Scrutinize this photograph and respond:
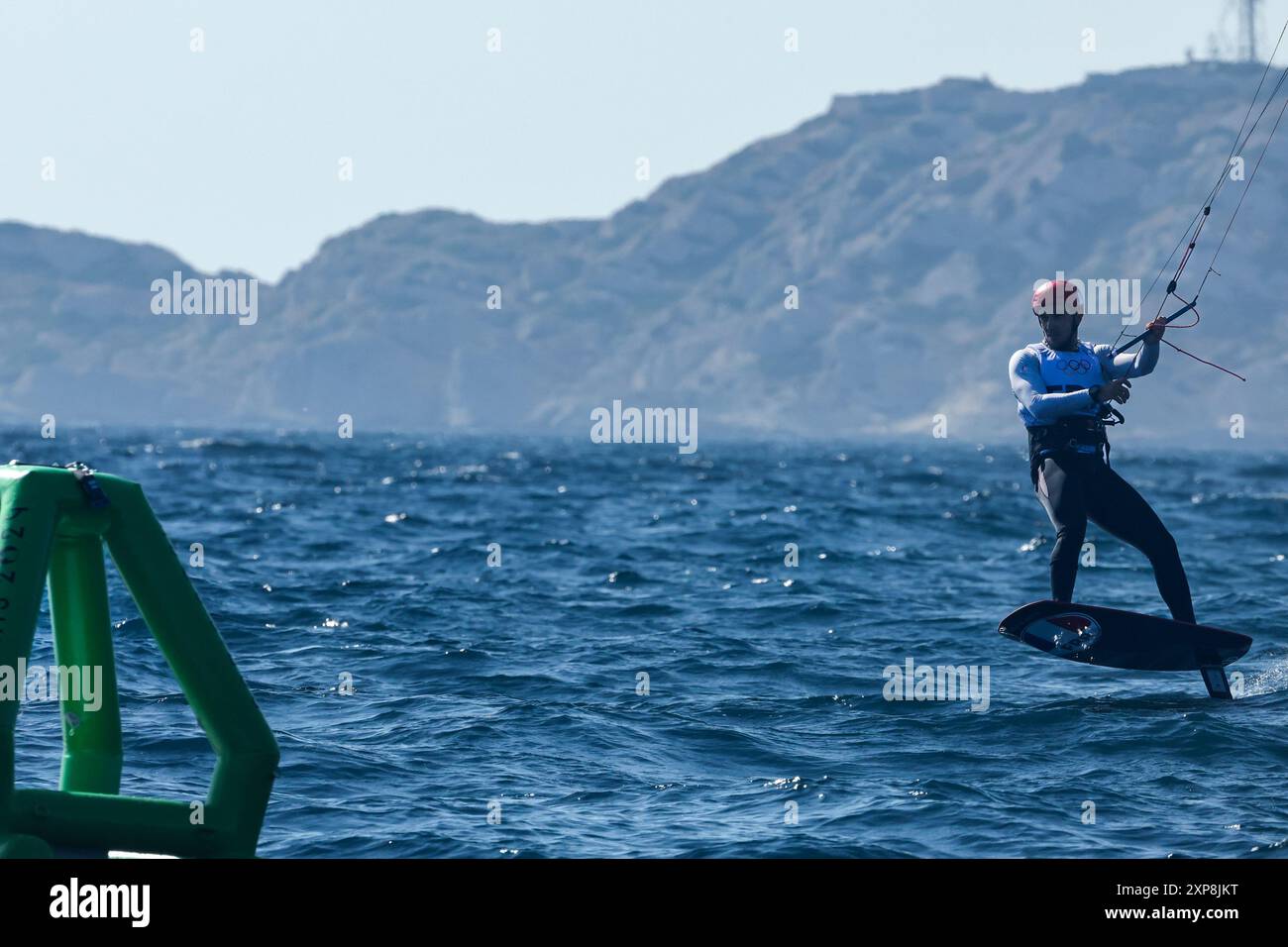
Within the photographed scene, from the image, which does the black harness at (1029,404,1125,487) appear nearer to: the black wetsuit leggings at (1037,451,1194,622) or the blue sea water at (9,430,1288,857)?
the black wetsuit leggings at (1037,451,1194,622)

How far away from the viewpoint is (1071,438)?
11547mm

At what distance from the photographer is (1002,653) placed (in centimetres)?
1445

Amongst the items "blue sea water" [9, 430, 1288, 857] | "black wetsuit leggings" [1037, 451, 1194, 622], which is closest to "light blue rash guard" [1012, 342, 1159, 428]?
"black wetsuit leggings" [1037, 451, 1194, 622]

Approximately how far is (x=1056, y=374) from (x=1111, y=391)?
1.90 feet

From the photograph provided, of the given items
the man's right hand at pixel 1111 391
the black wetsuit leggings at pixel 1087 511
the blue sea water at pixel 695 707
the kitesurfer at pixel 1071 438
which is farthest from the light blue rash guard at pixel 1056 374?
the blue sea water at pixel 695 707

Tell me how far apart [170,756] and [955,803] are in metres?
4.65

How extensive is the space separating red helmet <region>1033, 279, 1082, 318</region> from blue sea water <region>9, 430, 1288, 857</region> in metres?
2.82

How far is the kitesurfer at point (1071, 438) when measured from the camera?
11422mm

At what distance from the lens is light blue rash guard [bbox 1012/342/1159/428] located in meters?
11.4

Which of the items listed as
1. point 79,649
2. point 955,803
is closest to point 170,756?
point 79,649

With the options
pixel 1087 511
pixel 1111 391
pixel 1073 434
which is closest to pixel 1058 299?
pixel 1111 391

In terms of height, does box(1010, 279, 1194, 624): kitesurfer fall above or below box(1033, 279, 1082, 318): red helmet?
below

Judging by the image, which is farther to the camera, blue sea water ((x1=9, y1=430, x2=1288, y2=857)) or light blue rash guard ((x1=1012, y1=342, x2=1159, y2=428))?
light blue rash guard ((x1=1012, y1=342, x2=1159, y2=428))
